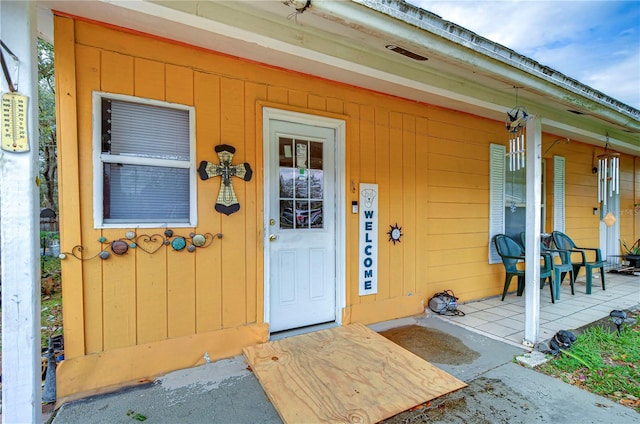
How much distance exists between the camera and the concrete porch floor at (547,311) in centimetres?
298

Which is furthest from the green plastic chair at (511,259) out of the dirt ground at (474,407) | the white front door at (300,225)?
the white front door at (300,225)

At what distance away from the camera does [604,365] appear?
7.54 ft

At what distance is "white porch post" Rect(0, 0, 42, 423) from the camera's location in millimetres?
1187

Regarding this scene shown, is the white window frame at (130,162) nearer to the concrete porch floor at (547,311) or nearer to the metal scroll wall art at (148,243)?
the metal scroll wall art at (148,243)

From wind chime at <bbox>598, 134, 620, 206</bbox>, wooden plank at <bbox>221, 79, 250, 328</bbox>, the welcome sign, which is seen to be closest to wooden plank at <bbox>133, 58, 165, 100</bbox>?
wooden plank at <bbox>221, 79, 250, 328</bbox>

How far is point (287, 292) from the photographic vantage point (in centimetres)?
276

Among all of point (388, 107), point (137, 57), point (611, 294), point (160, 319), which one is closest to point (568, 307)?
point (611, 294)

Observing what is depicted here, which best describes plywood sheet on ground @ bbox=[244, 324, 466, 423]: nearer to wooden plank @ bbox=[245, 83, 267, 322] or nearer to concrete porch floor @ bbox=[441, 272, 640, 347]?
wooden plank @ bbox=[245, 83, 267, 322]

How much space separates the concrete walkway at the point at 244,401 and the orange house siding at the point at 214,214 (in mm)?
202

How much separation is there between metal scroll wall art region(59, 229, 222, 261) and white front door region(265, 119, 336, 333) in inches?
22.4

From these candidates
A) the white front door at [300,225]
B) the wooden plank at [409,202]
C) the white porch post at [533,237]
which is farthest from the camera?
the wooden plank at [409,202]

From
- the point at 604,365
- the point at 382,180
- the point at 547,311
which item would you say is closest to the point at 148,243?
the point at 382,180

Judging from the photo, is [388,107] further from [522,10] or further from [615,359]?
[522,10]

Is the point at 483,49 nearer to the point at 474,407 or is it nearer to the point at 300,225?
the point at 300,225
